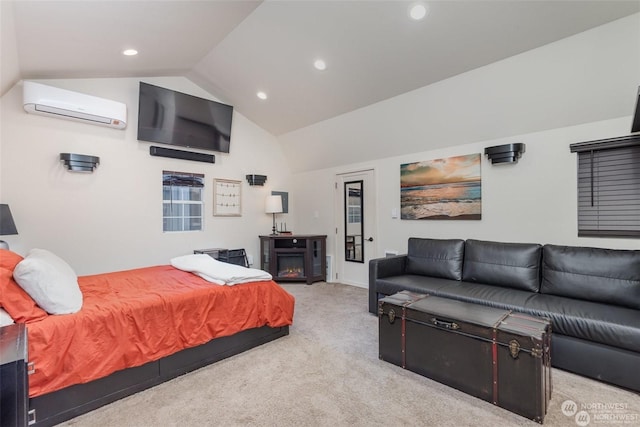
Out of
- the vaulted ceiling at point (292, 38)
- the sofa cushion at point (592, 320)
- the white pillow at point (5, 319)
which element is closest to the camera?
the white pillow at point (5, 319)

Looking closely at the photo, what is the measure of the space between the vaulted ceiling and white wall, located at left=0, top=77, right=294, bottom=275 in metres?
0.46

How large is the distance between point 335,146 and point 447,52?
2.45 metres

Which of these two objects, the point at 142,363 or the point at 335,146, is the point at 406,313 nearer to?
the point at 142,363

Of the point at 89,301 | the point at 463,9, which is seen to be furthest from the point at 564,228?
the point at 89,301

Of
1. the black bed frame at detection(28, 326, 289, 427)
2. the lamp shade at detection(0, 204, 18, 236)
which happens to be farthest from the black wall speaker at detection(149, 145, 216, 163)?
the black bed frame at detection(28, 326, 289, 427)

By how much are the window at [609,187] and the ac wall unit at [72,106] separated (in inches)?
213

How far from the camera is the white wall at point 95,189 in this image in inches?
135

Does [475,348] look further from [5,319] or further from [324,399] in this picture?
[5,319]

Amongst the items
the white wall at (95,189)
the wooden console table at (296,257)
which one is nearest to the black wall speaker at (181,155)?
the white wall at (95,189)

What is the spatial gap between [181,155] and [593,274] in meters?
5.28

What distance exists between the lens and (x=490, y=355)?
201 centimetres

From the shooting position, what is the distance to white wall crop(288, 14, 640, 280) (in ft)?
8.86

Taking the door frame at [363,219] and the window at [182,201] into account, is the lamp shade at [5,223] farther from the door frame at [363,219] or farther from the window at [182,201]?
the door frame at [363,219]

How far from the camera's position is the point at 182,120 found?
4.64 m
